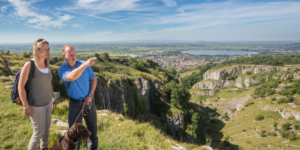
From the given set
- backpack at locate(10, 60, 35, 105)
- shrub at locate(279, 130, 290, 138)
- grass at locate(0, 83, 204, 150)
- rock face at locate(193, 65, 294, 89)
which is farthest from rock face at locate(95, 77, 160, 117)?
rock face at locate(193, 65, 294, 89)

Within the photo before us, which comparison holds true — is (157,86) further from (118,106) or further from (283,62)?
(283,62)

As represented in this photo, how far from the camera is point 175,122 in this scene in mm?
25094

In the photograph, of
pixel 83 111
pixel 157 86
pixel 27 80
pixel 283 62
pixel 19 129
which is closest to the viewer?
pixel 27 80

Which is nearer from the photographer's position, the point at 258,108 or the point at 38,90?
the point at 38,90

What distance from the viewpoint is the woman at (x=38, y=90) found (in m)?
2.63

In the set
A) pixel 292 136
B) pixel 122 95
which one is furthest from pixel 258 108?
pixel 122 95

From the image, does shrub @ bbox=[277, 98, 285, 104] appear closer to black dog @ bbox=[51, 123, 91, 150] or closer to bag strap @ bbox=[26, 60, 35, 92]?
black dog @ bbox=[51, 123, 91, 150]

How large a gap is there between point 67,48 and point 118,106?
56.9 ft

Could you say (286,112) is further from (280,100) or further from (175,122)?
(175,122)

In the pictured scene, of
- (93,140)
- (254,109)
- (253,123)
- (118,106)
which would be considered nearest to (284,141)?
(253,123)

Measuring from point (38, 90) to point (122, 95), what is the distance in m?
17.0

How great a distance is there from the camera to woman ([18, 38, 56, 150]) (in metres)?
2.63

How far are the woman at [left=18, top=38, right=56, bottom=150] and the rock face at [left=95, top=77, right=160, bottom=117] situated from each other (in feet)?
45.5

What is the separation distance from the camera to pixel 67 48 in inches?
116
